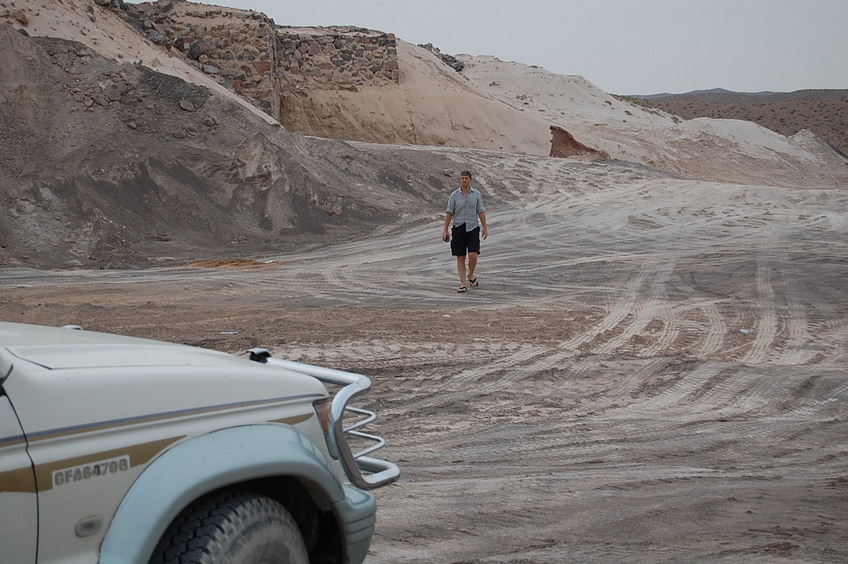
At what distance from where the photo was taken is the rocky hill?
18.8 metres

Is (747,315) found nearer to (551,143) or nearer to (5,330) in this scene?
(5,330)

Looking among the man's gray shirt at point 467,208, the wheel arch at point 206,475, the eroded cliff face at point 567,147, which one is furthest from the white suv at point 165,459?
the eroded cliff face at point 567,147

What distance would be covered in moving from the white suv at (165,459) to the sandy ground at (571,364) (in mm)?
1307

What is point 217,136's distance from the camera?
22.5 metres

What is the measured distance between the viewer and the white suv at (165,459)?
2.25 meters

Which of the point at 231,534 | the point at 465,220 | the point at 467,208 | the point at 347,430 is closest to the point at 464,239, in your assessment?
the point at 465,220

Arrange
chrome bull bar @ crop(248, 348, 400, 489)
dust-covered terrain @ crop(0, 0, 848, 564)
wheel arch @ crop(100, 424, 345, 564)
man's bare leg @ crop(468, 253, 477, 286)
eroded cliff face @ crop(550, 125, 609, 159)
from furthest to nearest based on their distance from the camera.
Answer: eroded cliff face @ crop(550, 125, 609, 159) → man's bare leg @ crop(468, 253, 477, 286) → dust-covered terrain @ crop(0, 0, 848, 564) → chrome bull bar @ crop(248, 348, 400, 489) → wheel arch @ crop(100, 424, 345, 564)

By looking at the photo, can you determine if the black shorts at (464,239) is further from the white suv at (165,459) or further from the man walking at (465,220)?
the white suv at (165,459)

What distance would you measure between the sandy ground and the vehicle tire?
147cm

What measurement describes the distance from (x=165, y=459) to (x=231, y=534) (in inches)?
11.8

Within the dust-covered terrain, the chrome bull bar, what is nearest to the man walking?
the dust-covered terrain

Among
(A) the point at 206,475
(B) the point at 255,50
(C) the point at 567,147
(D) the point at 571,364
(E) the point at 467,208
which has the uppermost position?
(B) the point at 255,50

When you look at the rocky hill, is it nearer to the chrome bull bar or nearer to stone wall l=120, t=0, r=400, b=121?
stone wall l=120, t=0, r=400, b=121

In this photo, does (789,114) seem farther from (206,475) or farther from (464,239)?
(206,475)
